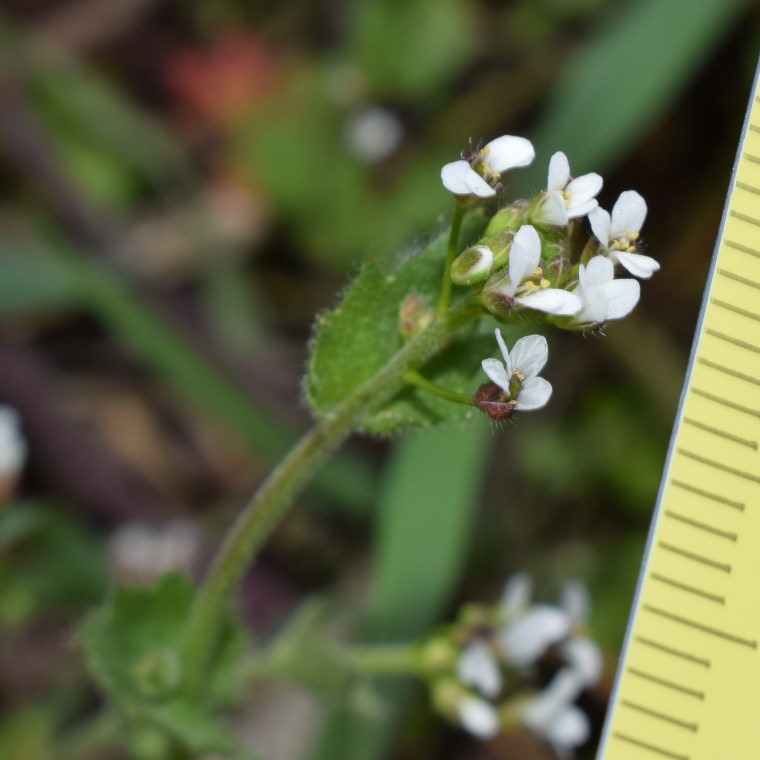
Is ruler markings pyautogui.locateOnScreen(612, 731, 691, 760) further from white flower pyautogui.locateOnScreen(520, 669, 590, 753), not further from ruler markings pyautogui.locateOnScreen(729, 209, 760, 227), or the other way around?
ruler markings pyautogui.locateOnScreen(729, 209, 760, 227)

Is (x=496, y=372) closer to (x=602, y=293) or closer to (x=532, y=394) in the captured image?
(x=532, y=394)

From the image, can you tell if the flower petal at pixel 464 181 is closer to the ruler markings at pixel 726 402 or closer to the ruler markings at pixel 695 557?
the ruler markings at pixel 726 402

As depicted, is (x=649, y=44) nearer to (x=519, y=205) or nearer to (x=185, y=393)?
(x=185, y=393)

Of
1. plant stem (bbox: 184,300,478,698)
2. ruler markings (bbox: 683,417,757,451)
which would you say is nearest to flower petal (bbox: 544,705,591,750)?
plant stem (bbox: 184,300,478,698)

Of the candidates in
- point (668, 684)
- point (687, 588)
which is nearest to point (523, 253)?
point (687, 588)

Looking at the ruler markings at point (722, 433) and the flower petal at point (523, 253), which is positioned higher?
the flower petal at point (523, 253)

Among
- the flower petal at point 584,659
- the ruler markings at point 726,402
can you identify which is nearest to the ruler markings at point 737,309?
the ruler markings at point 726,402

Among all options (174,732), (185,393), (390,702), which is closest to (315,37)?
(185,393)
